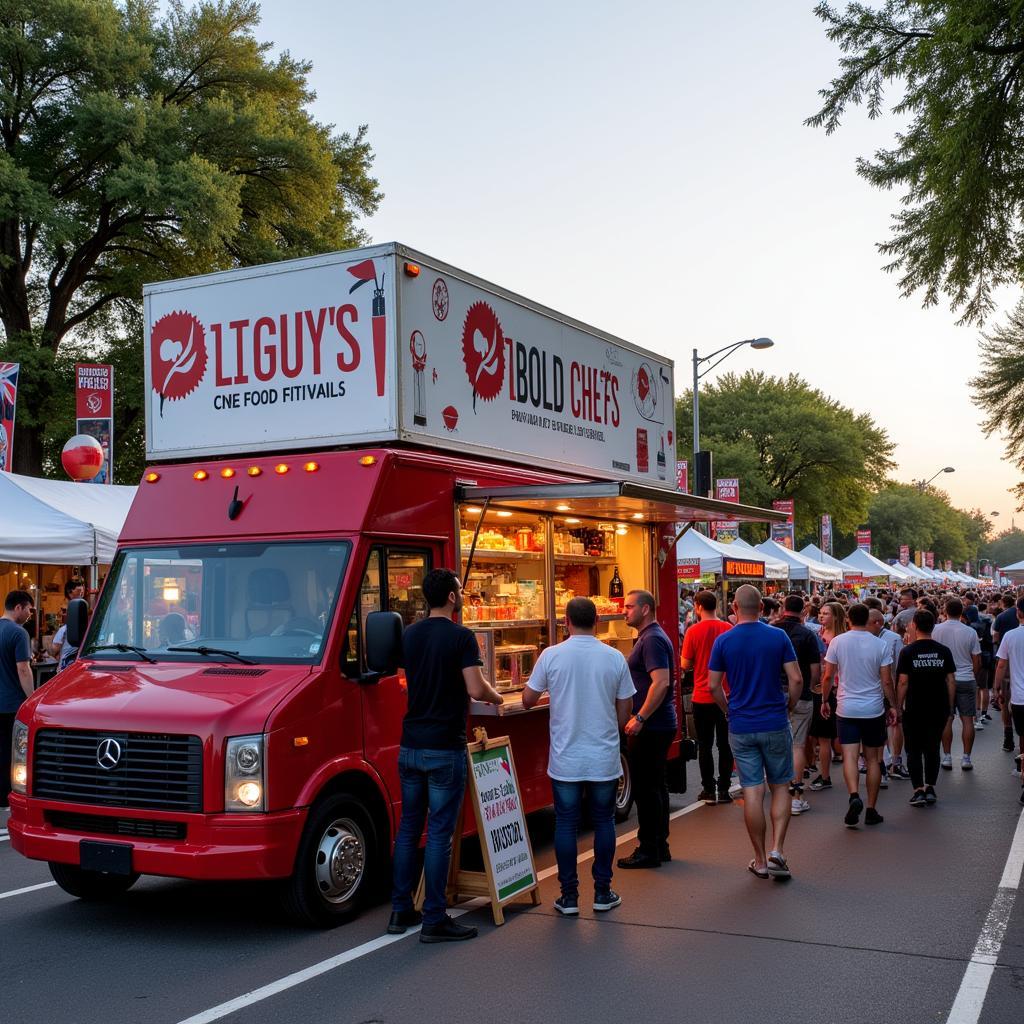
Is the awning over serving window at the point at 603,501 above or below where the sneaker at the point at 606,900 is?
above

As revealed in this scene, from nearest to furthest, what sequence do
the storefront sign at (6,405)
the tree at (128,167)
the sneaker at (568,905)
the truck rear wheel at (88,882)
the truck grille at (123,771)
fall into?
the truck grille at (123,771) → the sneaker at (568,905) → the truck rear wheel at (88,882) → the storefront sign at (6,405) → the tree at (128,167)

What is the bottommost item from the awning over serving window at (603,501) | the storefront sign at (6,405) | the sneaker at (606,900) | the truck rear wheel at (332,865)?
the sneaker at (606,900)

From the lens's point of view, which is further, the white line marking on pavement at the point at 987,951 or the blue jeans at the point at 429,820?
the blue jeans at the point at 429,820

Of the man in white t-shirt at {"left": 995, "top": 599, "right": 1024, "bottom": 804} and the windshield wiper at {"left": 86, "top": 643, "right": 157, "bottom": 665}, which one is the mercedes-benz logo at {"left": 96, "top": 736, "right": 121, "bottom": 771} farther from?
the man in white t-shirt at {"left": 995, "top": 599, "right": 1024, "bottom": 804}

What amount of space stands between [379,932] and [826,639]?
6.77 m

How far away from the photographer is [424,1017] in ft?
16.4

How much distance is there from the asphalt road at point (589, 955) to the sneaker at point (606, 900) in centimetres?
5

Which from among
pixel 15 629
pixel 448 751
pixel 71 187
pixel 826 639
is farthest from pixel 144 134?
pixel 448 751

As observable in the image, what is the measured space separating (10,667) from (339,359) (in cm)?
523

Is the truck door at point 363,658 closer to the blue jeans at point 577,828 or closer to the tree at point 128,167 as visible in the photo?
the blue jeans at point 577,828

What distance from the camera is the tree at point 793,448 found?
55.7 metres

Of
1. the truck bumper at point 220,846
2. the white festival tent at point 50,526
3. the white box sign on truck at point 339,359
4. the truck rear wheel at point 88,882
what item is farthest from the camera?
the white festival tent at point 50,526

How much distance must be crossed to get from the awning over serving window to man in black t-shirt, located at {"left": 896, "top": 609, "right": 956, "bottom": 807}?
84.2 inches

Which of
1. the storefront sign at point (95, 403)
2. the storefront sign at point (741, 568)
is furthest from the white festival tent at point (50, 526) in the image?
the storefront sign at point (741, 568)
